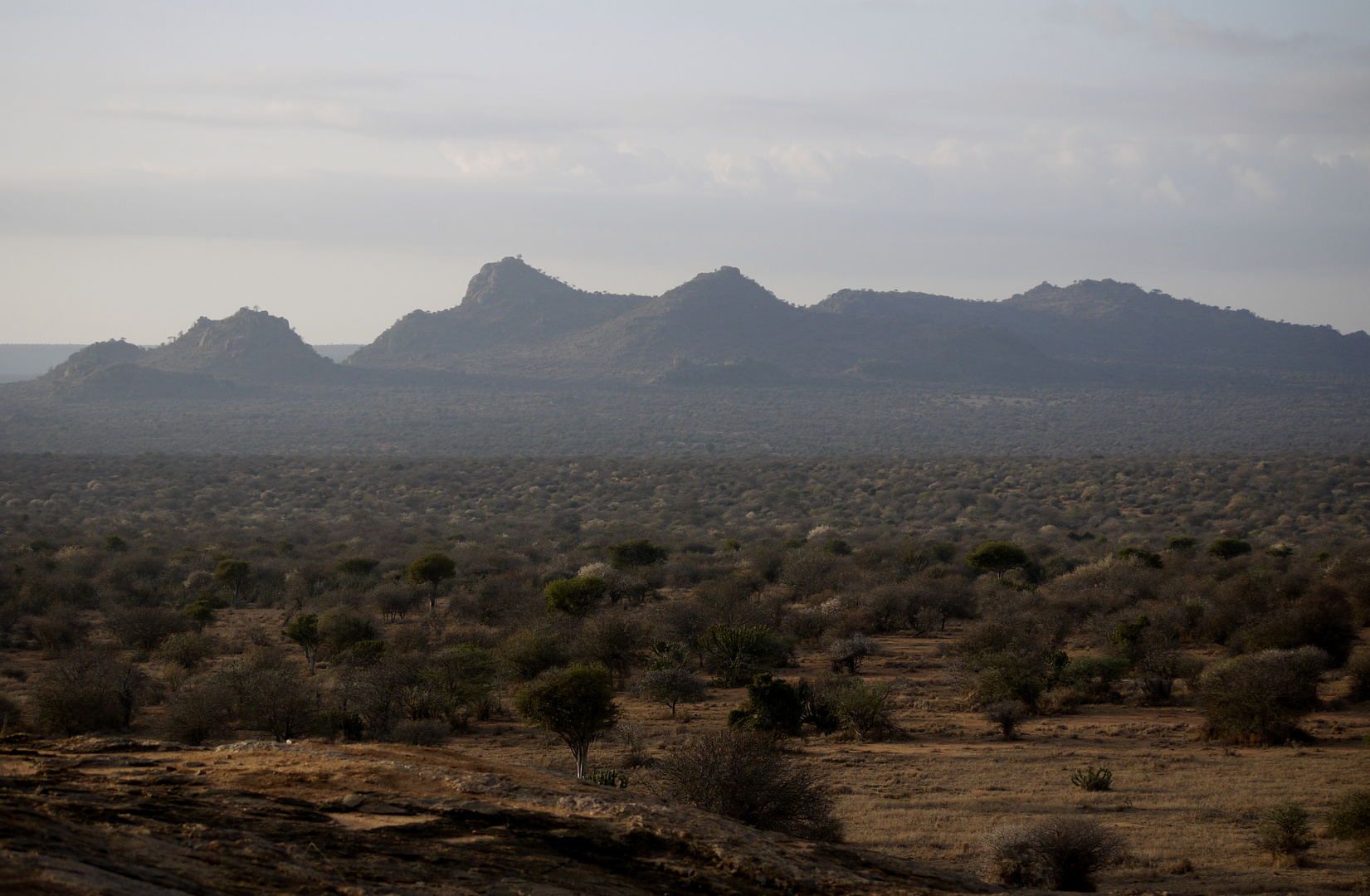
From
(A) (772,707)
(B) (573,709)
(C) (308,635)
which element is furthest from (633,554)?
(B) (573,709)

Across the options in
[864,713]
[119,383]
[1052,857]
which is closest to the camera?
[1052,857]

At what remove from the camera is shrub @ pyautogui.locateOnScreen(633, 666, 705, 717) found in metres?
19.3

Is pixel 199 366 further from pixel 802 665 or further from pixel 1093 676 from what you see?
pixel 1093 676

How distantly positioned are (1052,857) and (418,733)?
10.1m

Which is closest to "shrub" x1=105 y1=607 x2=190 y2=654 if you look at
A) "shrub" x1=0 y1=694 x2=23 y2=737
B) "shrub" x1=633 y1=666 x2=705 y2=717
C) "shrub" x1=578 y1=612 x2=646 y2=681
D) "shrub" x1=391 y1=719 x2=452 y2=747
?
"shrub" x1=0 y1=694 x2=23 y2=737

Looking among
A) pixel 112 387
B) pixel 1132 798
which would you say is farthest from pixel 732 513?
pixel 112 387

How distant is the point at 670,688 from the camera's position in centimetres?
1930

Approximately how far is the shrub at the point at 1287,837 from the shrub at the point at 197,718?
577 inches

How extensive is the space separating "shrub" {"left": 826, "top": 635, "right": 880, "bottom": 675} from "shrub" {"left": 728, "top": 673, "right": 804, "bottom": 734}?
213 inches

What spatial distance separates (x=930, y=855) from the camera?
1144cm

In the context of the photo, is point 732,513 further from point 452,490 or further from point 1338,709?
point 1338,709

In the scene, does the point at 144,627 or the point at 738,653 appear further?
the point at 144,627

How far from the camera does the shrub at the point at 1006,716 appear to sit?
17.4 meters

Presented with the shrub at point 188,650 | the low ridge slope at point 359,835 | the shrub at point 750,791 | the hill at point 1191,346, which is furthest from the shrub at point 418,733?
the hill at point 1191,346
